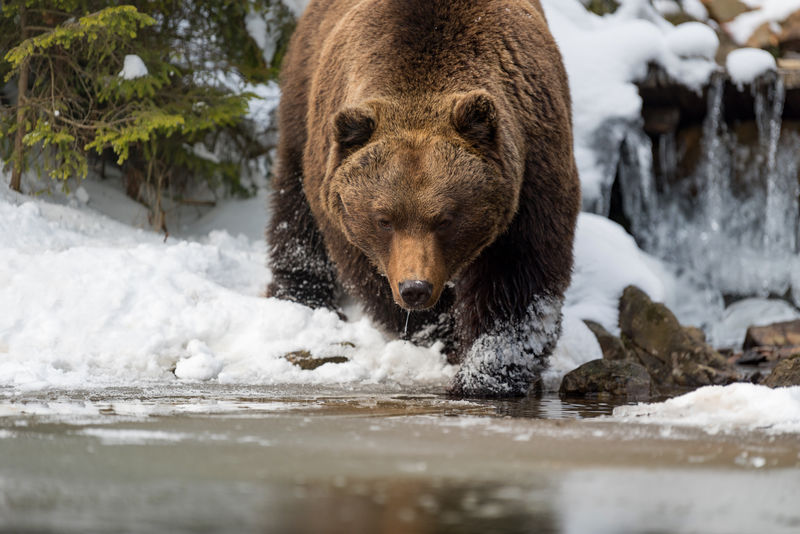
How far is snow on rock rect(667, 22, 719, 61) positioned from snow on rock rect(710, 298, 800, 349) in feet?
11.3

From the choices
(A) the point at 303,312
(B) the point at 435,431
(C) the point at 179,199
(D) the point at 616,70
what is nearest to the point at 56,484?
(B) the point at 435,431

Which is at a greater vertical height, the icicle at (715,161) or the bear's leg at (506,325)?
the icicle at (715,161)

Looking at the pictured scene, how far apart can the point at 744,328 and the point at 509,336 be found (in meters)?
7.53

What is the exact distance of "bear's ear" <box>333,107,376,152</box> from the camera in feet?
17.2

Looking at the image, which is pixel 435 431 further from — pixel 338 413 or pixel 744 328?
pixel 744 328

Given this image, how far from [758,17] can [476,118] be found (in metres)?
10.6

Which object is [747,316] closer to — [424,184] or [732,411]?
[424,184]

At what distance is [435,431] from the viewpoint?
363 centimetres

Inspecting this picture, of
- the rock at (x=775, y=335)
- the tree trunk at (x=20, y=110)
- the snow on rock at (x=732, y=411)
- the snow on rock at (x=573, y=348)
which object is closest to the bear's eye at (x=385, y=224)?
the snow on rock at (x=732, y=411)

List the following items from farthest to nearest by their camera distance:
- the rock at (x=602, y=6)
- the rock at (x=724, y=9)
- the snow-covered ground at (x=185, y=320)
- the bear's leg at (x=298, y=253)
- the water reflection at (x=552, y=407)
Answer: the rock at (x=724, y=9) < the rock at (x=602, y=6) < the bear's leg at (x=298, y=253) < the snow-covered ground at (x=185, y=320) < the water reflection at (x=552, y=407)

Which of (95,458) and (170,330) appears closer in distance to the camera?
(95,458)

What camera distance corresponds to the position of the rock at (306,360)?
19.8 ft

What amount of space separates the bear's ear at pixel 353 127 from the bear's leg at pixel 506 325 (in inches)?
44.1

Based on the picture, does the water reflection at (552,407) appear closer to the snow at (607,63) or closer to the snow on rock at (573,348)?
the snow on rock at (573,348)
